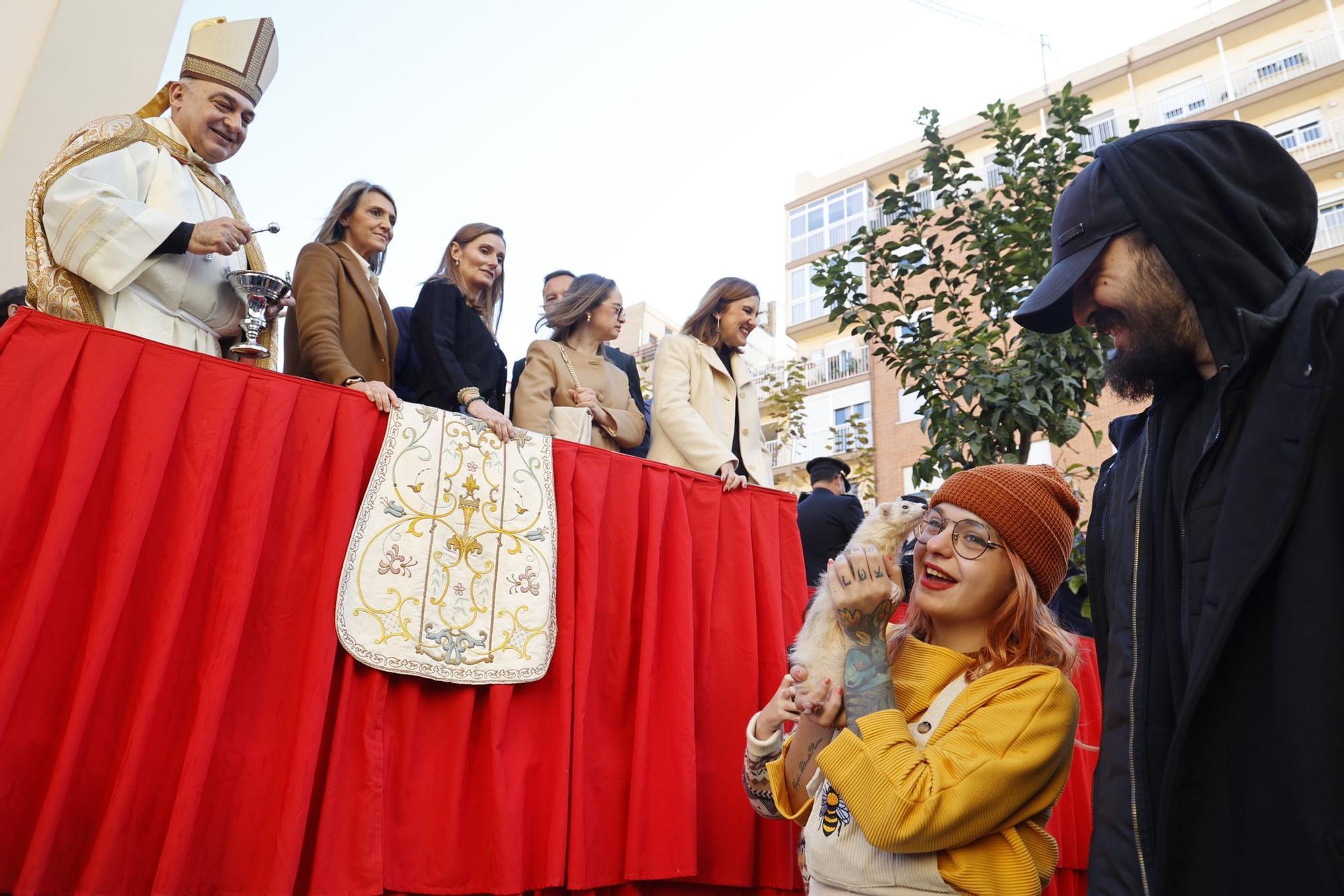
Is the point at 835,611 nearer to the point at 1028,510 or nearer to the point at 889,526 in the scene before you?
the point at 889,526

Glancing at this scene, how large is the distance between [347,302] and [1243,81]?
937 inches

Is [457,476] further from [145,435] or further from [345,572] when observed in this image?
[145,435]

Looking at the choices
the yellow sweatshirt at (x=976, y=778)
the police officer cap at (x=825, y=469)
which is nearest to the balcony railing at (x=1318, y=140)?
the police officer cap at (x=825, y=469)

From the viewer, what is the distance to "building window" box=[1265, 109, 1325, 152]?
19.4m

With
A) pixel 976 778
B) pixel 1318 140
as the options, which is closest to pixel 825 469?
pixel 976 778

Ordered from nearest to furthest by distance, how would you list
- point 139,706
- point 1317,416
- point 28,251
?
point 1317,416
point 139,706
point 28,251

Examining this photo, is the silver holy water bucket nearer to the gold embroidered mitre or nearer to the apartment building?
the gold embroidered mitre

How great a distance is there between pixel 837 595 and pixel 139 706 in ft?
5.39

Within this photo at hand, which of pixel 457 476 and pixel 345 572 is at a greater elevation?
pixel 457 476

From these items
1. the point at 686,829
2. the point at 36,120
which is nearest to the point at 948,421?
the point at 686,829

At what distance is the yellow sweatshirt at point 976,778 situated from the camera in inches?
66.9

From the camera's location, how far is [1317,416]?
135 cm

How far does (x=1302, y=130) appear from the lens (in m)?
19.6

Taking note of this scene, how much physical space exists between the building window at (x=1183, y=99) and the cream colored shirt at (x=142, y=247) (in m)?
23.3
